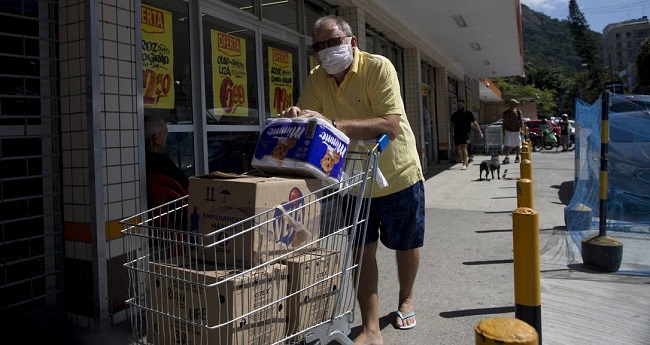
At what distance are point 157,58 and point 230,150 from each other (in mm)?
1427

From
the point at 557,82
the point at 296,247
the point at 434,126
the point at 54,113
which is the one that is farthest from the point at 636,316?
the point at 557,82

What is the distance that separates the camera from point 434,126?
53.5ft

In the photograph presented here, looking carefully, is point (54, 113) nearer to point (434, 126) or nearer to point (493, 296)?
point (493, 296)

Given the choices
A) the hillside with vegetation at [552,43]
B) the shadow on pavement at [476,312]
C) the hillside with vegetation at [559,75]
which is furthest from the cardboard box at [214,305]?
Result: the hillside with vegetation at [552,43]

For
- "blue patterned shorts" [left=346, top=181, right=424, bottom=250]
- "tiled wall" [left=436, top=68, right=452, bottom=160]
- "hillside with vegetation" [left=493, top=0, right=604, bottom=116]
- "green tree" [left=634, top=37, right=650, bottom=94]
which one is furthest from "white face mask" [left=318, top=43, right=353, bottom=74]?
"green tree" [left=634, top=37, right=650, bottom=94]

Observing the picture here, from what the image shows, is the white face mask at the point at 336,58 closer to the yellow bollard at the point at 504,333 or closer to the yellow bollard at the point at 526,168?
the yellow bollard at the point at 504,333

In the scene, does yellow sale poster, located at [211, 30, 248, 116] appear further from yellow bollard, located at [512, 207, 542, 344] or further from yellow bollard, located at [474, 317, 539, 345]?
yellow bollard, located at [474, 317, 539, 345]

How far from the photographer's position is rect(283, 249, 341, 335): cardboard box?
2117 mm

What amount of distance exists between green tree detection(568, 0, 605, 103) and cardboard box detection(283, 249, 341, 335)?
9629 cm

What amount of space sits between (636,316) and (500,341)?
9.64 ft

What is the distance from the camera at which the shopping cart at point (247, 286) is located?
73.2 inches

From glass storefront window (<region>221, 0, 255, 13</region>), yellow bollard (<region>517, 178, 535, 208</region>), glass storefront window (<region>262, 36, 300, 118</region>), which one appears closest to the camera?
yellow bollard (<region>517, 178, 535, 208</region>)

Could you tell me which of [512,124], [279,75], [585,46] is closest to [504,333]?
[279,75]

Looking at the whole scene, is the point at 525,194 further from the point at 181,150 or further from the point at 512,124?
the point at 512,124
